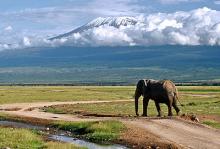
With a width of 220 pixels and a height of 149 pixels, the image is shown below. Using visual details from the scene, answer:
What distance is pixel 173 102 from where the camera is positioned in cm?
5247

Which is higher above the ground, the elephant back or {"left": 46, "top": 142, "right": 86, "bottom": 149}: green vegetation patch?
the elephant back

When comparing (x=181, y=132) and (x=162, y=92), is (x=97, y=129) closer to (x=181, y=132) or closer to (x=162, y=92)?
(x=181, y=132)

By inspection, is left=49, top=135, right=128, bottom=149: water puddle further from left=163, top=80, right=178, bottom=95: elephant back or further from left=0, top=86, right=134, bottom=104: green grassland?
left=0, top=86, right=134, bottom=104: green grassland

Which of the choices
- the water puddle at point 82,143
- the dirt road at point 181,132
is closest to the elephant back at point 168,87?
the dirt road at point 181,132

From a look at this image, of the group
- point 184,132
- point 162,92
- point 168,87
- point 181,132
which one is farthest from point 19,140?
point 168,87

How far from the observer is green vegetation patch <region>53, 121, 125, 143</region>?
134ft

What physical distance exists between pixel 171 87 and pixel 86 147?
17.8 metres

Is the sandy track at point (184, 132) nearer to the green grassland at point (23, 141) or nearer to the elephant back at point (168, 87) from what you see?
the elephant back at point (168, 87)

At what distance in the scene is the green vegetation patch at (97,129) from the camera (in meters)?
40.7

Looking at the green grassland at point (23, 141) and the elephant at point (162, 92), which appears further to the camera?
the elephant at point (162, 92)

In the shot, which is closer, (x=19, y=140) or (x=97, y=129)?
(x=19, y=140)

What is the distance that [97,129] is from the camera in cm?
4353

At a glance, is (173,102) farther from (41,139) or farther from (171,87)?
(41,139)

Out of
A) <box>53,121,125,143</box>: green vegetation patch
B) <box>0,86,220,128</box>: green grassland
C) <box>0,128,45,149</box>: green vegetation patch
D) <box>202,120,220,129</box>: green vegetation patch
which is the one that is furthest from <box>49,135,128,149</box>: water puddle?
<box>0,86,220,128</box>: green grassland
